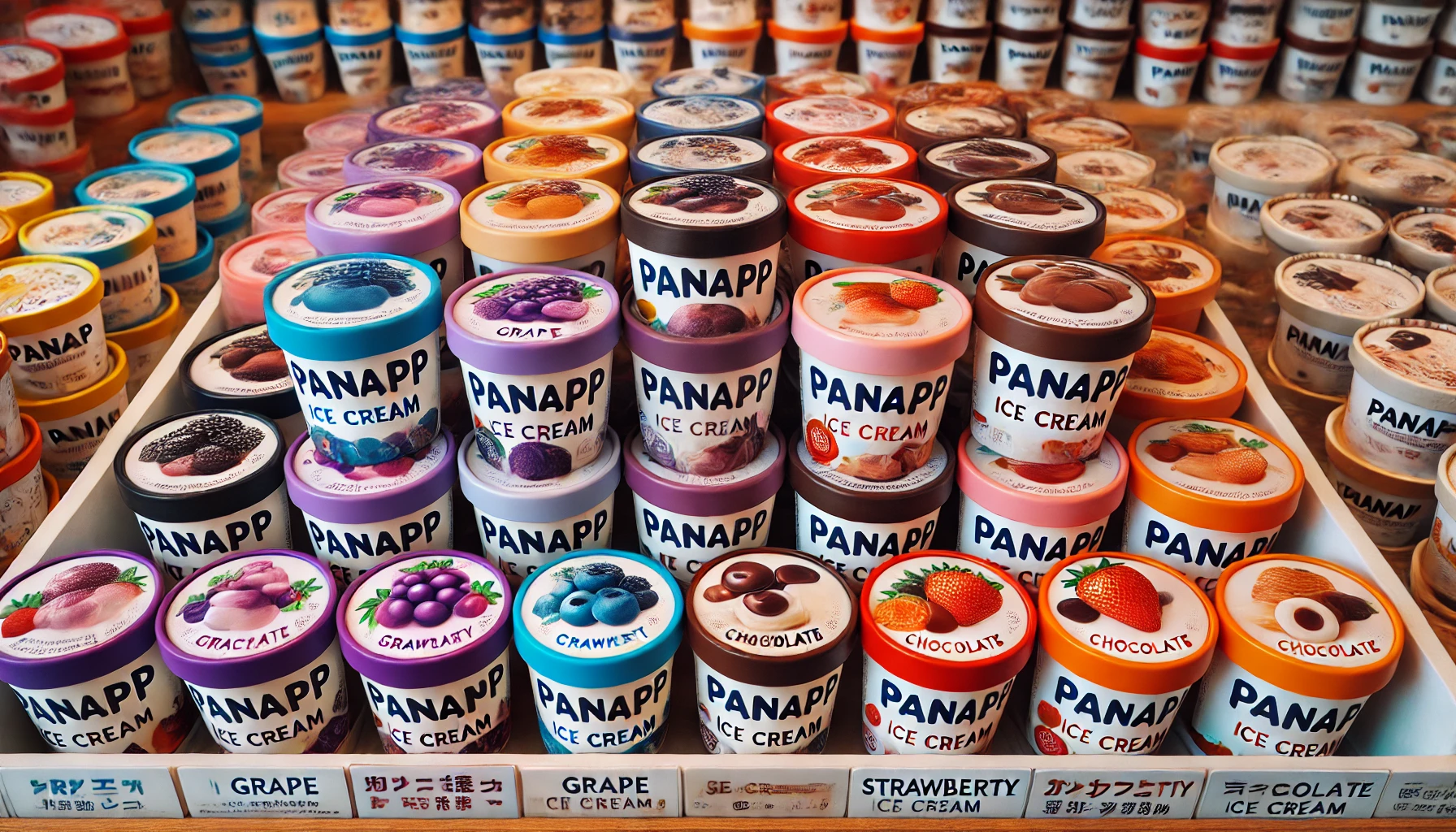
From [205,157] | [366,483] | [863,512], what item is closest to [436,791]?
[366,483]

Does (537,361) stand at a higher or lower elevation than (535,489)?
higher

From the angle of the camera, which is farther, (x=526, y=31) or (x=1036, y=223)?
(x=526, y=31)

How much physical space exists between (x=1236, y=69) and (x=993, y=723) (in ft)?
6.22

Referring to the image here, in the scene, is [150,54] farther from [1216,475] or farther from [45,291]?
[1216,475]

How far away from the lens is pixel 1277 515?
138 centimetres

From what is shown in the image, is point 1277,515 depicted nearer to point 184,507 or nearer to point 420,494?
point 420,494

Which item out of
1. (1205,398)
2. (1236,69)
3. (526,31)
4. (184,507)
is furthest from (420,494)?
(1236,69)

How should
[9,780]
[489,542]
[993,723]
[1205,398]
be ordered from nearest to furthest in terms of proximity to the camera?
[9,780], [993,723], [489,542], [1205,398]

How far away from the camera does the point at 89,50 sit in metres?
2.26

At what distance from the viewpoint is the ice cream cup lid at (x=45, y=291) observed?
1.53m

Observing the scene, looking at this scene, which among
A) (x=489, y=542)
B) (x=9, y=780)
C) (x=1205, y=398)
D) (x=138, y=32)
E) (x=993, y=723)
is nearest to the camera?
(x=9, y=780)

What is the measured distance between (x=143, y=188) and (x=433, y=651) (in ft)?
4.12

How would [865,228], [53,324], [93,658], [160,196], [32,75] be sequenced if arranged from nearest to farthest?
1. [93,658]
2. [865,228]
3. [53,324]
4. [160,196]
5. [32,75]

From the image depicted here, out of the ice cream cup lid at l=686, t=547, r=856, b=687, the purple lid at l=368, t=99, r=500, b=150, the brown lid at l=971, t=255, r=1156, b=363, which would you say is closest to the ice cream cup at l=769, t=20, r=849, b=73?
the purple lid at l=368, t=99, r=500, b=150
